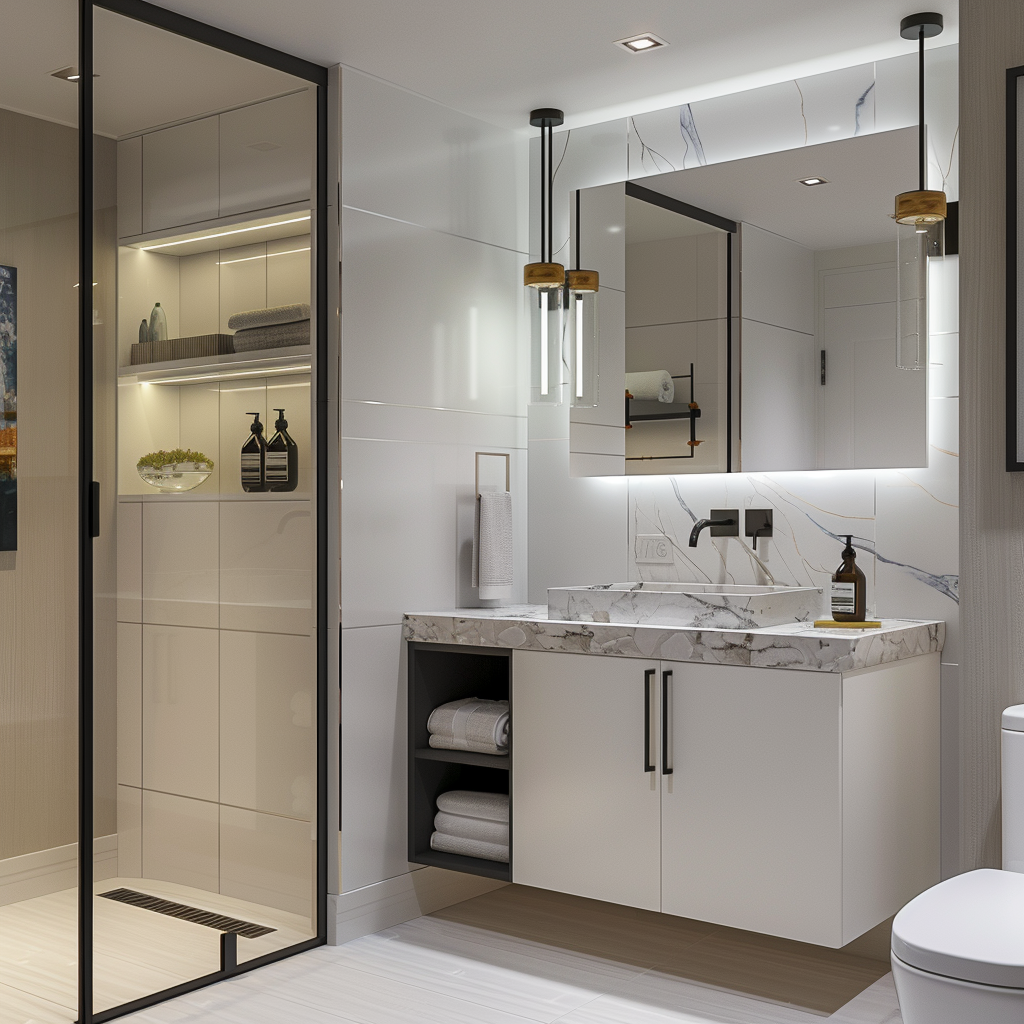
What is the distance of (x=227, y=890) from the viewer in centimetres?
284

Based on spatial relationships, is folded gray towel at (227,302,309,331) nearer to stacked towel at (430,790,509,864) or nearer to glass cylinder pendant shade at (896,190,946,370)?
stacked towel at (430,790,509,864)

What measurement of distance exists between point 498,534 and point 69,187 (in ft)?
4.96

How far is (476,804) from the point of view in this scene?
3.16 meters

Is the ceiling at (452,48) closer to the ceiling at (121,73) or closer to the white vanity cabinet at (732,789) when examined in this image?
the ceiling at (121,73)

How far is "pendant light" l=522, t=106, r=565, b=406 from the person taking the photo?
3396 mm

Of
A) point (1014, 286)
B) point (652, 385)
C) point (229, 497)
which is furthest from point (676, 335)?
point (229, 497)

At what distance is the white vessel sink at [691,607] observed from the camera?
2.74 m

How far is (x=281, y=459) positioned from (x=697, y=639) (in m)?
1.17

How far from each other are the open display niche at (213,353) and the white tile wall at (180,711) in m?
0.36

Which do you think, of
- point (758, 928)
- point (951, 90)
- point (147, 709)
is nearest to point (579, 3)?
point (951, 90)

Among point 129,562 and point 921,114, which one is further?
point 921,114

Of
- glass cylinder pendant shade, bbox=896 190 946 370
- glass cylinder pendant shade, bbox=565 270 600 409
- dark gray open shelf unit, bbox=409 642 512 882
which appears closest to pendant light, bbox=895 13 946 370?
glass cylinder pendant shade, bbox=896 190 946 370

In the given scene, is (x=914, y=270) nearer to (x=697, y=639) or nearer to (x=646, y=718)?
(x=697, y=639)

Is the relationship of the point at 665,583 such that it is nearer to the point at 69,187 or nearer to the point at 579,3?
the point at 579,3
